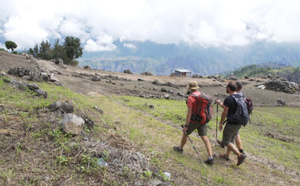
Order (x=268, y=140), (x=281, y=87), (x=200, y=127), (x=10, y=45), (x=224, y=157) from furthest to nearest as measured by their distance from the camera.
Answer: (x=10, y=45)
(x=281, y=87)
(x=268, y=140)
(x=224, y=157)
(x=200, y=127)

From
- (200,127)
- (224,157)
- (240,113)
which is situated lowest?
(224,157)

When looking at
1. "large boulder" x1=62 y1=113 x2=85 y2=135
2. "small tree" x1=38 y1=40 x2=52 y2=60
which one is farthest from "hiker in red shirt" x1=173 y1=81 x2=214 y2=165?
"small tree" x1=38 y1=40 x2=52 y2=60

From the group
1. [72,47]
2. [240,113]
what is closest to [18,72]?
[240,113]

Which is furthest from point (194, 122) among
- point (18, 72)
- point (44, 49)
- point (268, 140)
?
point (44, 49)

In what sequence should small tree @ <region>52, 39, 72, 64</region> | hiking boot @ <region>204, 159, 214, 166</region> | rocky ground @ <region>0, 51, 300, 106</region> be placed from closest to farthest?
1. hiking boot @ <region>204, 159, 214, 166</region>
2. rocky ground @ <region>0, 51, 300, 106</region>
3. small tree @ <region>52, 39, 72, 64</region>

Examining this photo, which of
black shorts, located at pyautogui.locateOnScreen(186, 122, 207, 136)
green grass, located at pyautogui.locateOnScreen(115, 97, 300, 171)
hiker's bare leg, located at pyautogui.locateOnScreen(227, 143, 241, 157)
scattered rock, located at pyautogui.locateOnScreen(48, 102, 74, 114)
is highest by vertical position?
scattered rock, located at pyautogui.locateOnScreen(48, 102, 74, 114)

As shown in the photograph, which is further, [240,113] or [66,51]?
[66,51]

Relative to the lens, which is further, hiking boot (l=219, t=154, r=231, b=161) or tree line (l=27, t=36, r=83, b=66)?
tree line (l=27, t=36, r=83, b=66)

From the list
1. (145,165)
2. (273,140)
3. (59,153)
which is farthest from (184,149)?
(273,140)

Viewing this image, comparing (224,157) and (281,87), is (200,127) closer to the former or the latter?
(224,157)

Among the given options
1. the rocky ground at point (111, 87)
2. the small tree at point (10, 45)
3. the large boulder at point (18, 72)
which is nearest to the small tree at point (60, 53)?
the small tree at point (10, 45)

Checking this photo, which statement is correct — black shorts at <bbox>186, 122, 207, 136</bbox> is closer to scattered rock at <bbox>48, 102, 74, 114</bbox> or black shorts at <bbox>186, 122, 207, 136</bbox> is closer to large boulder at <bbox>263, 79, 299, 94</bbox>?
scattered rock at <bbox>48, 102, 74, 114</bbox>

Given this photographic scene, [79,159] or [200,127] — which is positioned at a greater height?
[200,127]

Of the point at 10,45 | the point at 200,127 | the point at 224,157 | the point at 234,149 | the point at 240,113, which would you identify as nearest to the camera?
the point at 240,113
